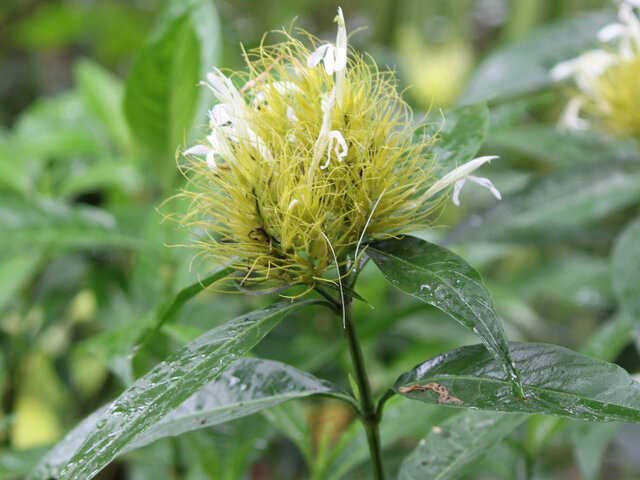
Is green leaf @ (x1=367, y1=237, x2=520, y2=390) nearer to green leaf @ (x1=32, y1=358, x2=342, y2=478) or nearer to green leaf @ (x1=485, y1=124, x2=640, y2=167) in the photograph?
green leaf @ (x1=32, y1=358, x2=342, y2=478)

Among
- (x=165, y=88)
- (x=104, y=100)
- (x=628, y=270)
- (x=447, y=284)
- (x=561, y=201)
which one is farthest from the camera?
(x=104, y=100)

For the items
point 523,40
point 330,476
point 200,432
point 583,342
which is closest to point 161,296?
point 200,432

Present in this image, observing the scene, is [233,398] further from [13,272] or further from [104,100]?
[104,100]

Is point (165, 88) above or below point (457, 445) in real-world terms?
above

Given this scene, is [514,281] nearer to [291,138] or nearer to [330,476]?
[330,476]

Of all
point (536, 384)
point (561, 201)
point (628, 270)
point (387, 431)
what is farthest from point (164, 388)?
point (561, 201)

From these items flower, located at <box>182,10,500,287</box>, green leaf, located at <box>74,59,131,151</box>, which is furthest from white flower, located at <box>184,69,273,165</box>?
green leaf, located at <box>74,59,131,151</box>
